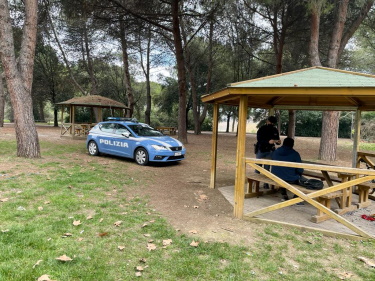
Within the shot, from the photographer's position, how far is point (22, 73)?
8.16 metres

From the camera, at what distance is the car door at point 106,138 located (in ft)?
31.6

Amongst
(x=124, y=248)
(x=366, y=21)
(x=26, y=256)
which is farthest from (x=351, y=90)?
(x=366, y=21)

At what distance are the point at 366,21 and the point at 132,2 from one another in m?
11.1

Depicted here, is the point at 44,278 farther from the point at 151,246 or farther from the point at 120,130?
the point at 120,130

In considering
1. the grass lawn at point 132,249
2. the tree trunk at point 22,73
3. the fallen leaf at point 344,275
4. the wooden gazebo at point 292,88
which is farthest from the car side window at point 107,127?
A: the fallen leaf at point 344,275

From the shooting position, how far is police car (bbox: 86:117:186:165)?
8594 millimetres

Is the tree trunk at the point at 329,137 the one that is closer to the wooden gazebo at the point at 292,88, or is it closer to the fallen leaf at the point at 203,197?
the wooden gazebo at the point at 292,88

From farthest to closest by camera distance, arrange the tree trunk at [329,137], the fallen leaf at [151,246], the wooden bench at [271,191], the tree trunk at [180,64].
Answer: the tree trunk at [180,64] < the tree trunk at [329,137] < the wooden bench at [271,191] < the fallen leaf at [151,246]

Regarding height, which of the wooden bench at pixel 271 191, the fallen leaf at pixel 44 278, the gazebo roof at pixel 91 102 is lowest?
the fallen leaf at pixel 44 278

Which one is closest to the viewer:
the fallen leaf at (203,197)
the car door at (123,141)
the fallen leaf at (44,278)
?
the fallen leaf at (44,278)

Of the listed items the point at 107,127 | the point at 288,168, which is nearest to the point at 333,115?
the point at 288,168

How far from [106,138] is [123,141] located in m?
1.02

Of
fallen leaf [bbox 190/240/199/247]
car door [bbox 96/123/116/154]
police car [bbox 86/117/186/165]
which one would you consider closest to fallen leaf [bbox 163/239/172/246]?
fallen leaf [bbox 190/240/199/247]

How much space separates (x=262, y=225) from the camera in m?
4.24
